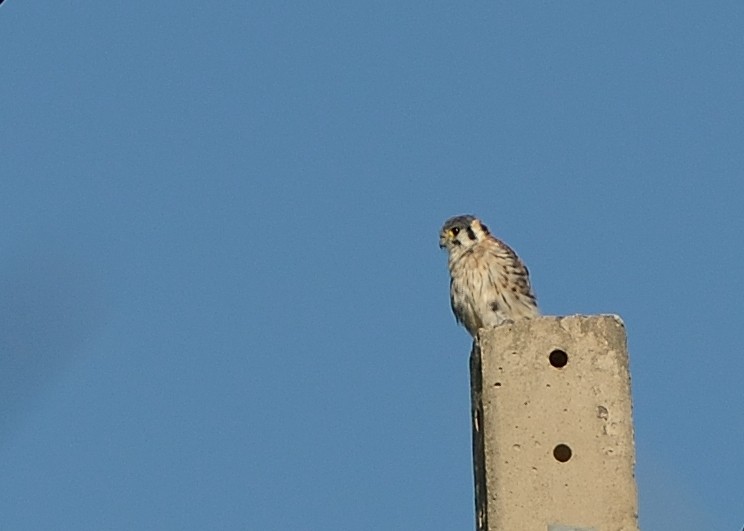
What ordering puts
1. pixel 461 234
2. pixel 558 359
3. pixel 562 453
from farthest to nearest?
pixel 461 234
pixel 558 359
pixel 562 453

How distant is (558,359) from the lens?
21.5 feet

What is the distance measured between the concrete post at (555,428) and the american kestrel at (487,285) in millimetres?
2888

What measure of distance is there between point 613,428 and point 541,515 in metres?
0.51

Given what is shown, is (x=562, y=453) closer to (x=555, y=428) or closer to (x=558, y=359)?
(x=555, y=428)

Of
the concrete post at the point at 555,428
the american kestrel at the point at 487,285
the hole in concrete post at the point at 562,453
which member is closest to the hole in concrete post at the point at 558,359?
the concrete post at the point at 555,428

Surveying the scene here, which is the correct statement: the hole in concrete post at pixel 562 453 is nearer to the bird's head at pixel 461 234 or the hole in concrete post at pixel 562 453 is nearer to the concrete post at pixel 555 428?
the concrete post at pixel 555 428

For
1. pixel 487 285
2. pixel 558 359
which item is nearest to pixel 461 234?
pixel 487 285

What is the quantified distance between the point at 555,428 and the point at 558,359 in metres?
0.31

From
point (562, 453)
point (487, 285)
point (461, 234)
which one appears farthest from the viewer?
point (461, 234)

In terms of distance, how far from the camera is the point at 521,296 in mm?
9766

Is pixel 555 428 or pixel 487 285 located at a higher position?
pixel 487 285

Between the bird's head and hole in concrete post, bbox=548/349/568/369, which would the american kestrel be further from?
hole in concrete post, bbox=548/349/568/369

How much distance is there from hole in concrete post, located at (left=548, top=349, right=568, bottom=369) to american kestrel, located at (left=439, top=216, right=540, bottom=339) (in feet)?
9.49

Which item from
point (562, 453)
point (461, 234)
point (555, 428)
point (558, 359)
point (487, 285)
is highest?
point (461, 234)
